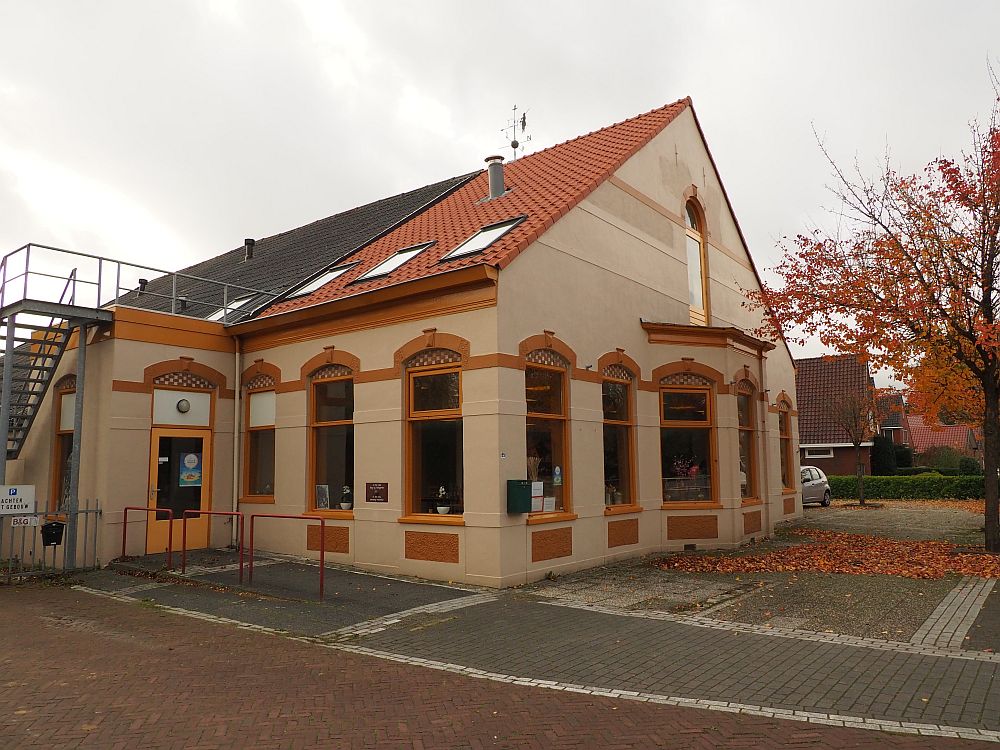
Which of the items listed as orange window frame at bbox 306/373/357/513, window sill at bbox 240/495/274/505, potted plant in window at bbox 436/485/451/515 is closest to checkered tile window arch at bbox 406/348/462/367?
orange window frame at bbox 306/373/357/513

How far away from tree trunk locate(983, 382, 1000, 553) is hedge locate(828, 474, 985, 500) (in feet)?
57.1

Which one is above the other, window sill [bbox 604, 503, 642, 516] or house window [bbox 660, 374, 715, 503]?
house window [bbox 660, 374, 715, 503]

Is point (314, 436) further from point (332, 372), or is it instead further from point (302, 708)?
point (302, 708)

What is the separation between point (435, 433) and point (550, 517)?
2.13 m

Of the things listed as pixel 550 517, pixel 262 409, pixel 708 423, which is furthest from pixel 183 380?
pixel 708 423

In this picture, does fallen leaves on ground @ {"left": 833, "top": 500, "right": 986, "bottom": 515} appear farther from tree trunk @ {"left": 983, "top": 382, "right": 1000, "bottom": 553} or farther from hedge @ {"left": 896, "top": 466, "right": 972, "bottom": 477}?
tree trunk @ {"left": 983, "top": 382, "right": 1000, "bottom": 553}

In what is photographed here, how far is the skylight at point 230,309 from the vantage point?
49.9 feet

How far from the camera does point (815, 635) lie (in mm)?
7684

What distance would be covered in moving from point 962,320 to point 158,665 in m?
13.5

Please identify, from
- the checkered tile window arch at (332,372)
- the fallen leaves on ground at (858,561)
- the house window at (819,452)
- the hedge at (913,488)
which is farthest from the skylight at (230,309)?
the house window at (819,452)

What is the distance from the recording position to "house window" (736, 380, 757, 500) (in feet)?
50.2

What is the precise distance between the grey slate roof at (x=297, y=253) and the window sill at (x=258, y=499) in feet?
11.6

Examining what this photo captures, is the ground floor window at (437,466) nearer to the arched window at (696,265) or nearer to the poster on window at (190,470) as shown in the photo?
the poster on window at (190,470)

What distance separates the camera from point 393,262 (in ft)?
44.3
